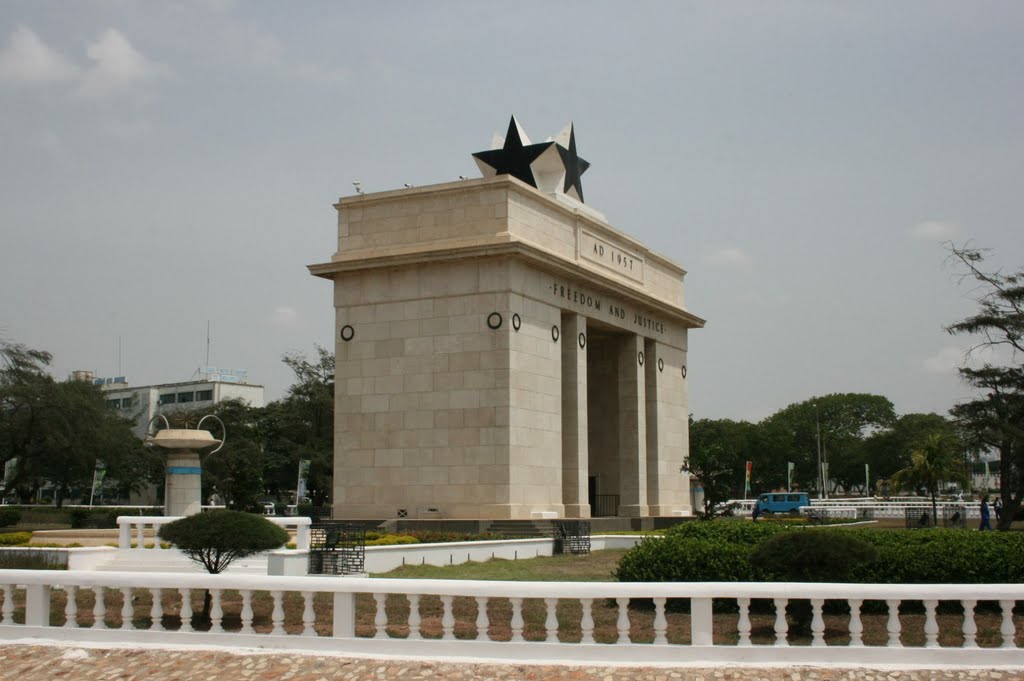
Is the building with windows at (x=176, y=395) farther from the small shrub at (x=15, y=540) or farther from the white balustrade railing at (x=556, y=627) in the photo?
the white balustrade railing at (x=556, y=627)

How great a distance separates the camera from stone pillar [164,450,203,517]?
125ft

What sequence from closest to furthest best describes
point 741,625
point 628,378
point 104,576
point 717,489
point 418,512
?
point 741,625 → point 104,576 → point 717,489 → point 418,512 → point 628,378

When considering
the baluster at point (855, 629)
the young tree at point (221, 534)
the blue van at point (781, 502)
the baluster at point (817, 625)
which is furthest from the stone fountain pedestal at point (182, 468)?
the blue van at point (781, 502)

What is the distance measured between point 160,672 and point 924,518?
39.8m

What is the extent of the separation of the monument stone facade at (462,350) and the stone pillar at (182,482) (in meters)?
6.02

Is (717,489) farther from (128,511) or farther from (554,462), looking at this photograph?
(128,511)

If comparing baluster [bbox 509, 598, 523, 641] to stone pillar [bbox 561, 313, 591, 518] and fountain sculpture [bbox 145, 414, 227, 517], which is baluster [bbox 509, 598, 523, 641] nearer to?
stone pillar [bbox 561, 313, 591, 518]

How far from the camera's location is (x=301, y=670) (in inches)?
426

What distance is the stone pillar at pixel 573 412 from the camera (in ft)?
123

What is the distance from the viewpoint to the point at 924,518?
45125 millimetres

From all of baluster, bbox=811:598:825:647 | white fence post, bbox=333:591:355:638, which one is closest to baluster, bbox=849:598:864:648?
baluster, bbox=811:598:825:647

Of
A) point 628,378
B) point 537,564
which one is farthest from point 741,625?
point 628,378

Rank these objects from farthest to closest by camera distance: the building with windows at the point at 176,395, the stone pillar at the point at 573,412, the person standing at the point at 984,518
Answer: the building with windows at the point at 176,395 → the person standing at the point at 984,518 → the stone pillar at the point at 573,412

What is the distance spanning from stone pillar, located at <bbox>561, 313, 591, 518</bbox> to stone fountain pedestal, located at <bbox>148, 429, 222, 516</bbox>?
12161 millimetres
